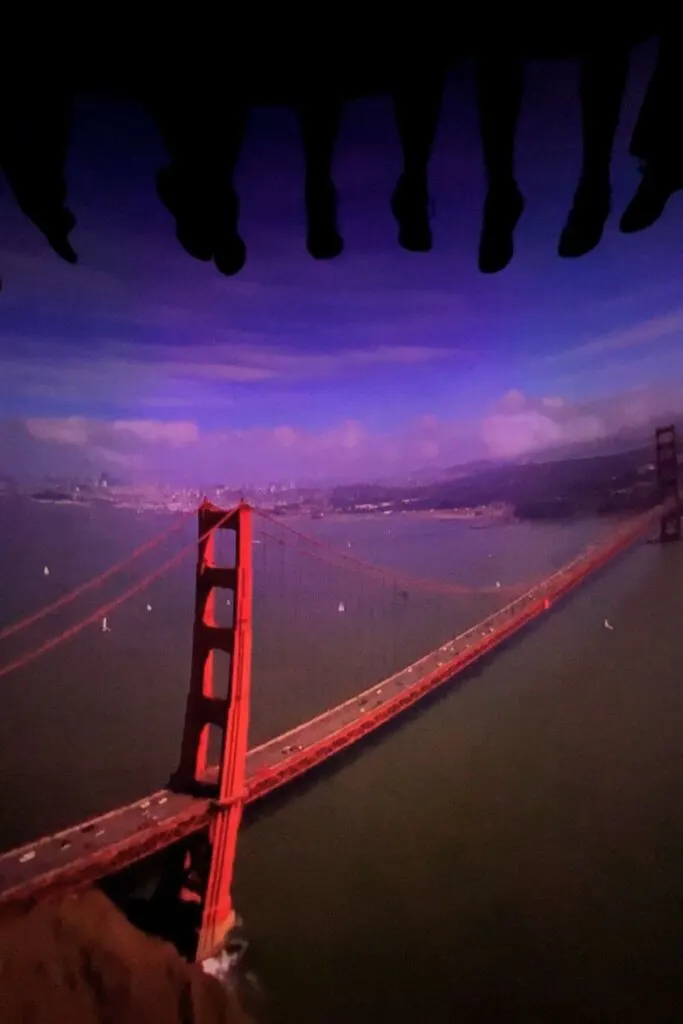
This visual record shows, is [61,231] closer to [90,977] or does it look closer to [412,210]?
[412,210]

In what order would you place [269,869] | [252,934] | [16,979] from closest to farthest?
[16,979]
[252,934]
[269,869]

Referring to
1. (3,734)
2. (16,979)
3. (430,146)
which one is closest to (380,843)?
(16,979)

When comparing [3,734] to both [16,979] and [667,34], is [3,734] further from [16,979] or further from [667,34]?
[667,34]

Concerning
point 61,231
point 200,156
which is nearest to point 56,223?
point 61,231

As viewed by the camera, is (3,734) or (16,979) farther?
(3,734)

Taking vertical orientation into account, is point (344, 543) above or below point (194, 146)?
below

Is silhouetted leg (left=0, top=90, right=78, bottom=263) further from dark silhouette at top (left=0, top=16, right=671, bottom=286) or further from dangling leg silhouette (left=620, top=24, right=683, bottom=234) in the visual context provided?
dangling leg silhouette (left=620, top=24, right=683, bottom=234)

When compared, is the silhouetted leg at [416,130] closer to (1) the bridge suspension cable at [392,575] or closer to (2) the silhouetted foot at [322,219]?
(2) the silhouetted foot at [322,219]
